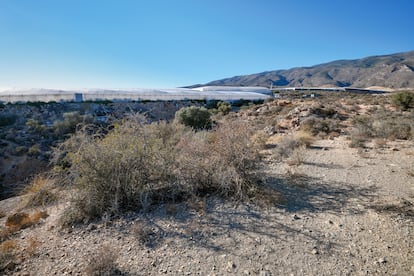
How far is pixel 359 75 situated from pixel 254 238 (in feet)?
391

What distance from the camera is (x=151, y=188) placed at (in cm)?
468

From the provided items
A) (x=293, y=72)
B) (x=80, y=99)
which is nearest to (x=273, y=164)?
(x=80, y=99)

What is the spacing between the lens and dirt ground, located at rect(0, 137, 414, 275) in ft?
9.05

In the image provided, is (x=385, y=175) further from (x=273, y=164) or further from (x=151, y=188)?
(x=151, y=188)

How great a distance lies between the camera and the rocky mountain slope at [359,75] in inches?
2925

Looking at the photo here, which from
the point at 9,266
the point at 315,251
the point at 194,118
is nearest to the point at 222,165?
the point at 315,251

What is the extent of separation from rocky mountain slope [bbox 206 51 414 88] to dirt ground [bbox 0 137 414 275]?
84638mm

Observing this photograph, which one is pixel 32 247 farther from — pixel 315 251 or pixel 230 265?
pixel 315 251

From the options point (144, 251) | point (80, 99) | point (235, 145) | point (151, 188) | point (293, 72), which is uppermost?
point (293, 72)

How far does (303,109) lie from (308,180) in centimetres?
1344

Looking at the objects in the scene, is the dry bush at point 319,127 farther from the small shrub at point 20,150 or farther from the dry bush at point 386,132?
the small shrub at point 20,150

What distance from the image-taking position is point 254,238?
3297mm

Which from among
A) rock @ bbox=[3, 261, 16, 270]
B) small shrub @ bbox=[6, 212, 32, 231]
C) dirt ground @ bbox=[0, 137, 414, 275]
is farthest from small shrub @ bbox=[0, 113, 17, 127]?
rock @ bbox=[3, 261, 16, 270]

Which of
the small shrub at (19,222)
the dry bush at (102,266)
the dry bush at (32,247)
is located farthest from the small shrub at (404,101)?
the small shrub at (19,222)
